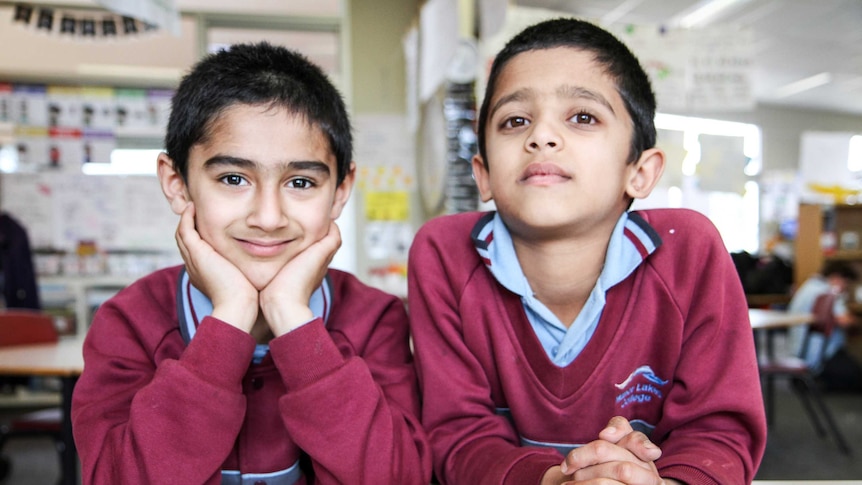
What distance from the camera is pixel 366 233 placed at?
411cm

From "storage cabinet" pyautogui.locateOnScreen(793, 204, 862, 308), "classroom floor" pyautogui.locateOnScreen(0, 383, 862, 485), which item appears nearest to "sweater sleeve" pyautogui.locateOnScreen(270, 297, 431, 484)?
"classroom floor" pyautogui.locateOnScreen(0, 383, 862, 485)

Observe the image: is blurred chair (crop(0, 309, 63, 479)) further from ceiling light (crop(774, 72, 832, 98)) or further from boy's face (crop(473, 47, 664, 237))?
ceiling light (crop(774, 72, 832, 98))

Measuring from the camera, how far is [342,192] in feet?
3.25

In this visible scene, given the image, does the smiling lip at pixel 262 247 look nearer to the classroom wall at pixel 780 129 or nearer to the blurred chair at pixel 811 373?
the blurred chair at pixel 811 373

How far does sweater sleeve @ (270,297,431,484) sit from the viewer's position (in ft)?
2.45

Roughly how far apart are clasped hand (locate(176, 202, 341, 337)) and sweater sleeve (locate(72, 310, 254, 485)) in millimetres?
40

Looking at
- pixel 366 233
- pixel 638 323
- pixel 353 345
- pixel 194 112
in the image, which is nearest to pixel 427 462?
pixel 353 345

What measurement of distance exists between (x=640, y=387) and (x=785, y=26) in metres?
6.96

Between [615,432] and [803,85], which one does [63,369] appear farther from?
[803,85]

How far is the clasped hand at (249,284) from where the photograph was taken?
2.67 feet

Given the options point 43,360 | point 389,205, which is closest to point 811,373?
point 389,205

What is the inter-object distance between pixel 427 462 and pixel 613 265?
39cm

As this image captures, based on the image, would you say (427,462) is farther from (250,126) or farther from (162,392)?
(250,126)

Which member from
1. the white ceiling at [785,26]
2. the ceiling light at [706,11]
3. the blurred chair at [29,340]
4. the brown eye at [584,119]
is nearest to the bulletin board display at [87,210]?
the blurred chair at [29,340]
